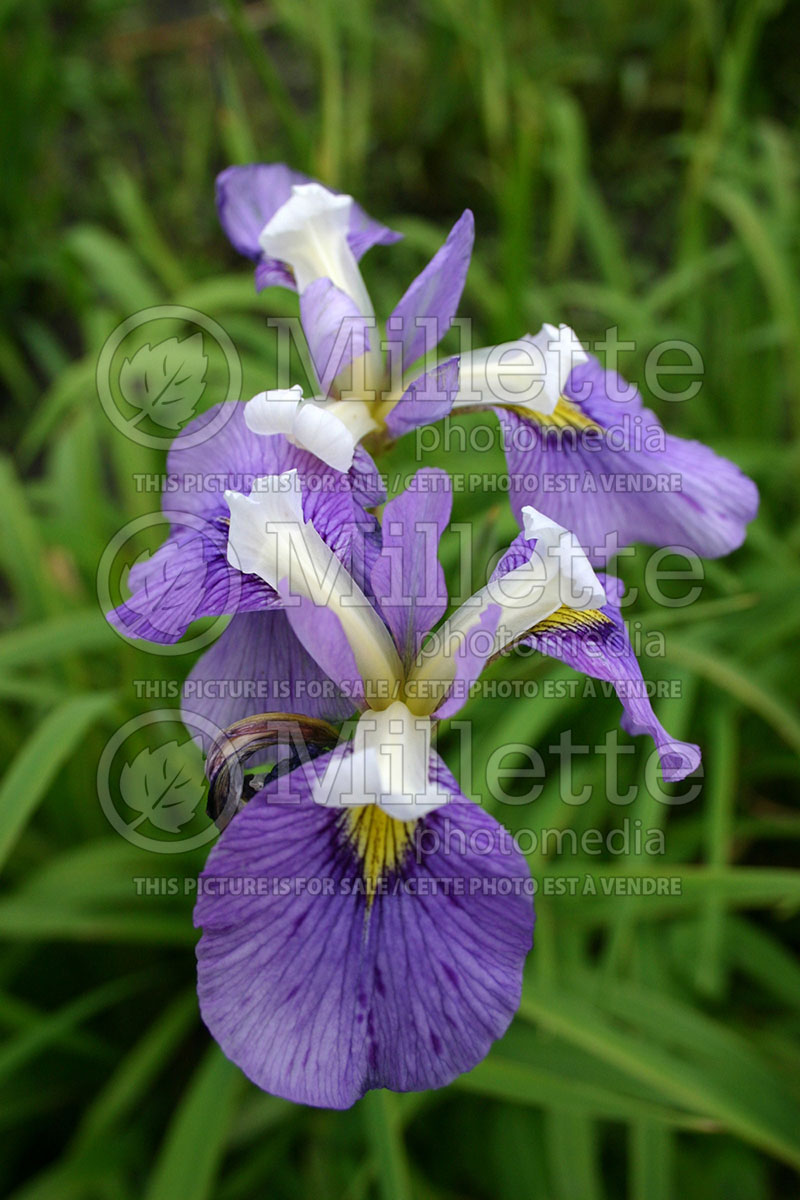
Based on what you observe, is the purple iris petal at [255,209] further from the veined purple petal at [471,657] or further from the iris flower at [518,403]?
the veined purple petal at [471,657]

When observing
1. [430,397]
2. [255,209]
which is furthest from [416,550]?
[255,209]

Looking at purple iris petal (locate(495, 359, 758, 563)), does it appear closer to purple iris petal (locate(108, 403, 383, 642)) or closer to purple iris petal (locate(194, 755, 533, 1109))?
purple iris petal (locate(108, 403, 383, 642))

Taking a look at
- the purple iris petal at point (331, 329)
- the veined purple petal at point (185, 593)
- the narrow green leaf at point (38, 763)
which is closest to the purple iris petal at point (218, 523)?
the veined purple petal at point (185, 593)

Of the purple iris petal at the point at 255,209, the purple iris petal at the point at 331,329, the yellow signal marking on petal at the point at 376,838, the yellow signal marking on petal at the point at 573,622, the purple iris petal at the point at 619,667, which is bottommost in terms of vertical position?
the yellow signal marking on petal at the point at 376,838

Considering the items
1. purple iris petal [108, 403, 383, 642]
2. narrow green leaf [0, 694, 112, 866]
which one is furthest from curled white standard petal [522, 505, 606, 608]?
narrow green leaf [0, 694, 112, 866]

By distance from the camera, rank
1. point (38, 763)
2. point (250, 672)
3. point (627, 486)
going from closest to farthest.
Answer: point (250, 672)
point (627, 486)
point (38, 763)

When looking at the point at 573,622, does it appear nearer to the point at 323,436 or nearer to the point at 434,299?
the point at 323,436
